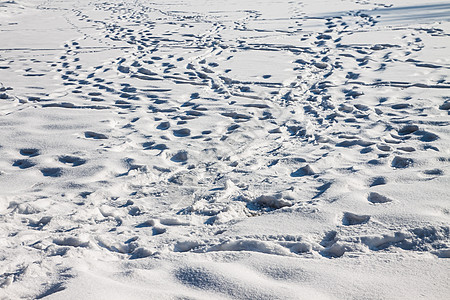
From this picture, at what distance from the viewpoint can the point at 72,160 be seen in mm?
3812

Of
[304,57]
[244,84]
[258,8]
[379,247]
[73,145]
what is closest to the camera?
[379,247]

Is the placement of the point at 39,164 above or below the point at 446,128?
below

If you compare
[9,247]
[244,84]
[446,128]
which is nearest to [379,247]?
[9,247]

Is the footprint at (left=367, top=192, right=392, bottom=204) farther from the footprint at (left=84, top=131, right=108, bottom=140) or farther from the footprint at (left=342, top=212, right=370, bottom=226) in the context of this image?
the footprint at (left=84, top=131, right=108, bottom=140)

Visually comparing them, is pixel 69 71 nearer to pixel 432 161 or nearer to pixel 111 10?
pixel 432 161

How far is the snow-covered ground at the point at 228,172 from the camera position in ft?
7.08

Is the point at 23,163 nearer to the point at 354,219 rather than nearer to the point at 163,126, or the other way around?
the point at 163,126

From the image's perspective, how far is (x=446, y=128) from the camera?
13.5ft

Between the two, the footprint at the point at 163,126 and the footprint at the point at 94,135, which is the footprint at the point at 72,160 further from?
the footprint at the point at 163,126

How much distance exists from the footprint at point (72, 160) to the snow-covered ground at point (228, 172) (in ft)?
0.05

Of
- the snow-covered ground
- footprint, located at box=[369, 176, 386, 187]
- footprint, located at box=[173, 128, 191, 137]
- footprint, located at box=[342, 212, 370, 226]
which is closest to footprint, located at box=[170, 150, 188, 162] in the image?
the snow-covered ground

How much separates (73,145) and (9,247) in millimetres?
1726

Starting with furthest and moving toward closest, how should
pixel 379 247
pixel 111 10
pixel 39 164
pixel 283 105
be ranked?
pixel 111 10 < pixel 283 105 < pixel 39 164 < pixel 379 247

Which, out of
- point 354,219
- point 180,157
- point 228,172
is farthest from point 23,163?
point 354,219
